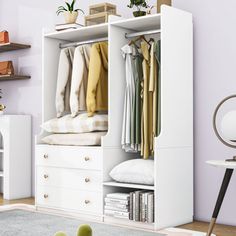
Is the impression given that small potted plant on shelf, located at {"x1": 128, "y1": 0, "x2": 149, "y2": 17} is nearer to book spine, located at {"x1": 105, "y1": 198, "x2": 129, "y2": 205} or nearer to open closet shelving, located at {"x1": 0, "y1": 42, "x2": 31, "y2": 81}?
book spine, located at {"x1": 105, "y1": 198, "x2": 129, "y2": 205}

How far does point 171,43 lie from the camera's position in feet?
10.7

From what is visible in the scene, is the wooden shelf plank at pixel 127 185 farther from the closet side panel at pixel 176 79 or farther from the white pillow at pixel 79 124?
the white pillow at pixel 79 124

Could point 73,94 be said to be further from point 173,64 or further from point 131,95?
point 173,64

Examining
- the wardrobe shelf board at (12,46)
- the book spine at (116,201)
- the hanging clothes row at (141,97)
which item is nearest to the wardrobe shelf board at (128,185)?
the book spine at (116,201)

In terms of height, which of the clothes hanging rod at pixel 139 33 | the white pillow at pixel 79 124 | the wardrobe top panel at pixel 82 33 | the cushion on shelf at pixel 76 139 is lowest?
the cushion on shelf at pixel 76 139

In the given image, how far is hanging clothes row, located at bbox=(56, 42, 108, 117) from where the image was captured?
142 inches

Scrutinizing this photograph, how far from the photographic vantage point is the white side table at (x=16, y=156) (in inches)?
180

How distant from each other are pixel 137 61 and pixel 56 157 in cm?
106

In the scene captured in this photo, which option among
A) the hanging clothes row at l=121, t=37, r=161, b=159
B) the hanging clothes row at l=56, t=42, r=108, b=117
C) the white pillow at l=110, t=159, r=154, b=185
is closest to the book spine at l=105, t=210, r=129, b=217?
the white pillow at l=110, t=159, r=154, b=185

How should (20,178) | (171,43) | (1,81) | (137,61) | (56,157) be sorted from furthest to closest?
(1,81)
(20,178)
(56,157)
(137,61)
(171,43)

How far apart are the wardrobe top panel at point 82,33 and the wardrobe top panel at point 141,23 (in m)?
0.15

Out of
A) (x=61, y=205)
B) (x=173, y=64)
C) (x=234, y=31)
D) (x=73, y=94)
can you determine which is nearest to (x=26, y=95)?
(x=73, y=94)

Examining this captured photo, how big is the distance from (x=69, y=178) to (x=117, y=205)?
0.54m

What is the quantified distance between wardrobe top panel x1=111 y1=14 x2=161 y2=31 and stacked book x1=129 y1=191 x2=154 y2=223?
130cm
